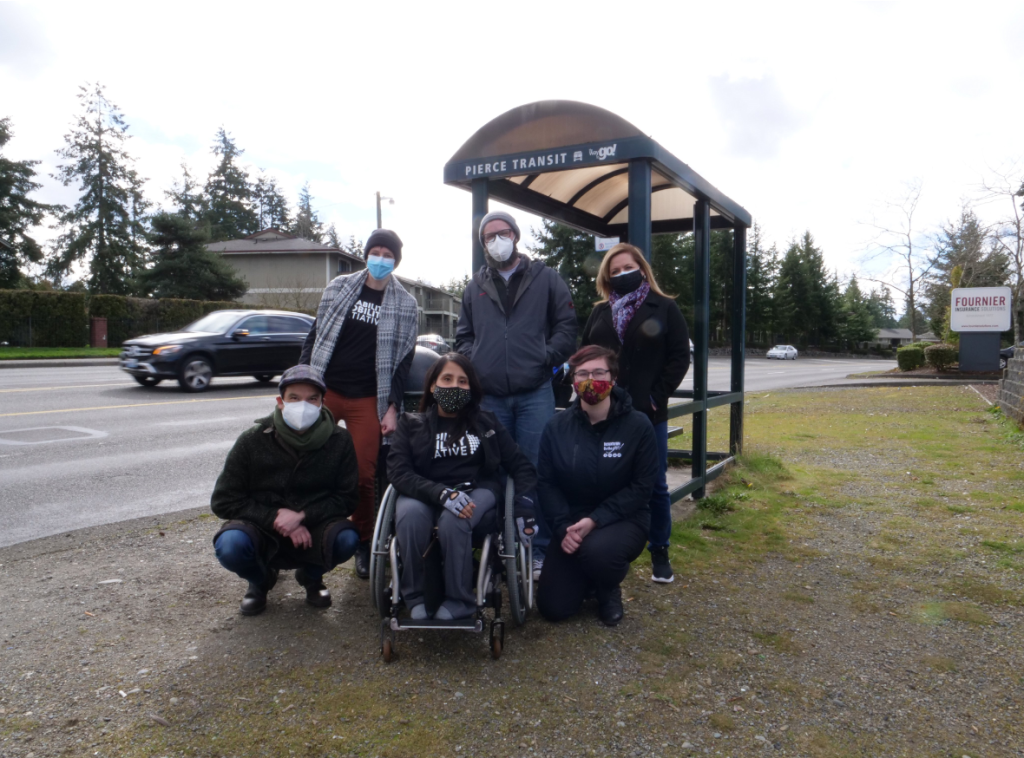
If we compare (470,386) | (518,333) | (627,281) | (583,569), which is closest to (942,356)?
(627,281)

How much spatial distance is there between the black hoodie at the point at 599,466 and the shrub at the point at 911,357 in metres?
24.9

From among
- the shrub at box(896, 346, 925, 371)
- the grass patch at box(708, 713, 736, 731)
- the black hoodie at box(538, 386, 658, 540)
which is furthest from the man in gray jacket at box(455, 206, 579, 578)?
the shrub at box(896, 346, 925, 371)

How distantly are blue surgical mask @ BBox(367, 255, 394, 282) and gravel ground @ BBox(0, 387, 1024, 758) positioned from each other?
173 cm

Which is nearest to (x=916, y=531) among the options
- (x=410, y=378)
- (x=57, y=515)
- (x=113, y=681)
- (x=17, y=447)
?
(x=410, y=378)

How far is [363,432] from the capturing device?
4.13 metres

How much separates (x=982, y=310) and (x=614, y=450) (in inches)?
909

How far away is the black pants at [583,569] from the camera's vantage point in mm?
3510

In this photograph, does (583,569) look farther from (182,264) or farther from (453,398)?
(182,264)

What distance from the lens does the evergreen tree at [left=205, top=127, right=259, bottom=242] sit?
224 ft

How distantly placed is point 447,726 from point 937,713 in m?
1.81

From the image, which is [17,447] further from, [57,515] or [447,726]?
[447,726]

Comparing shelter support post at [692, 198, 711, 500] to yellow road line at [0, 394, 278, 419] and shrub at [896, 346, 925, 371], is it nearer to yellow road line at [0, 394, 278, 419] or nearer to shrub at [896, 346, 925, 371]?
yellow road line at [0, 394, 278, 419]

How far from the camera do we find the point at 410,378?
4.42 metres

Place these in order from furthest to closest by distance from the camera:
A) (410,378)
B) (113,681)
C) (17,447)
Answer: (17,447), (410,378), (113,681)
